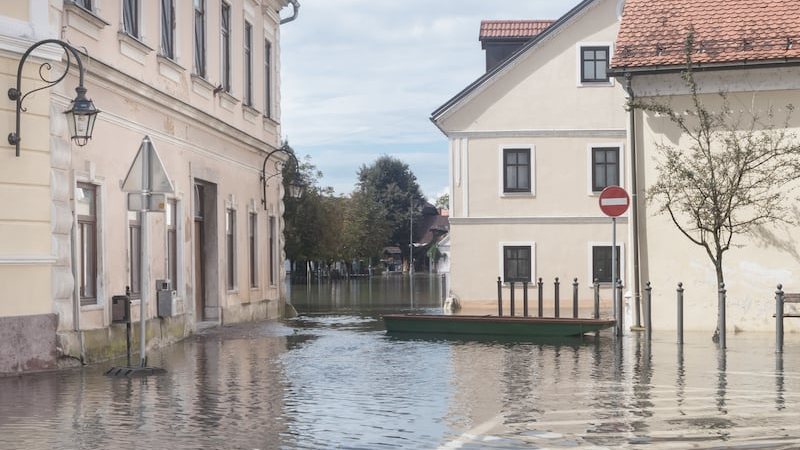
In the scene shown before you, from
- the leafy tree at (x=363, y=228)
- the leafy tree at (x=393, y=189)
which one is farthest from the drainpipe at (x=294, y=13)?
the leafy tree at (x=393, y=189)

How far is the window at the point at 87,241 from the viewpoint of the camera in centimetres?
1633

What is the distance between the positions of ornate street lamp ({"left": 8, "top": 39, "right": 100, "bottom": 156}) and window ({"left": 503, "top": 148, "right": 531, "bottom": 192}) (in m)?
22.5

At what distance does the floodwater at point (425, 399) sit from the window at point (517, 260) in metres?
17.7

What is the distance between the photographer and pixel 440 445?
28.3 feet

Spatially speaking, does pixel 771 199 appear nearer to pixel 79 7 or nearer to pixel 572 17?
pixel 79 7

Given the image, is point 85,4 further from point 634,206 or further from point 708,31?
point 708,31

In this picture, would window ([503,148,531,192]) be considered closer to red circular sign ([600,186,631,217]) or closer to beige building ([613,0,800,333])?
beige building ([613,0,800,333])

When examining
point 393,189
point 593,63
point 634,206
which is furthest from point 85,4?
point 393,189

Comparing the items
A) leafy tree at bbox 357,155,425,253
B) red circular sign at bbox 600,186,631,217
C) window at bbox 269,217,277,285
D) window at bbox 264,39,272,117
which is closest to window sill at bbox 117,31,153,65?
red circular sign at bbox 600,186,631,217

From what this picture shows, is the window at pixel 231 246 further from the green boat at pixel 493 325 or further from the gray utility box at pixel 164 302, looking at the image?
the gray utility box at pixel 164 302

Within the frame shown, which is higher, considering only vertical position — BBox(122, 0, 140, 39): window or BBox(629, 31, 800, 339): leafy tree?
BBox(122, 0, 140, 39): window

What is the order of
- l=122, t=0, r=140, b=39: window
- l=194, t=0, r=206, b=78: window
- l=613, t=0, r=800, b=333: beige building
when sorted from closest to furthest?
l=122, t=0, r=140, b=39: window, l=613, t=0, r=800, b=333: beige building, l=194, t=0, r=206, b=78: window

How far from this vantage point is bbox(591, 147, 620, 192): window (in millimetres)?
36438

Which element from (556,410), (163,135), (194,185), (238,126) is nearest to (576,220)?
(238,126)
